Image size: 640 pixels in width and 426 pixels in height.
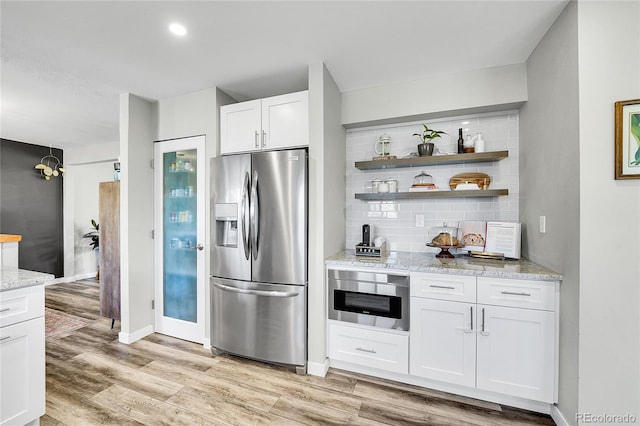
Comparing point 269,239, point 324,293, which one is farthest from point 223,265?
point 324,293

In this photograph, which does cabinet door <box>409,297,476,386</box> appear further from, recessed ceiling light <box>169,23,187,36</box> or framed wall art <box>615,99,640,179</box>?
recessed ceiling light <box>169,23,187,36</box>

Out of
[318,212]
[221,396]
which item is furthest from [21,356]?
[318,212]

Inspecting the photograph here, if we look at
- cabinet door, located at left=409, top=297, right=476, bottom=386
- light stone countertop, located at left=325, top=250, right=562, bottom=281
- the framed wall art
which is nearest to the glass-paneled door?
light stone countertop, located at left=325, top=250, right=562, bottom=281

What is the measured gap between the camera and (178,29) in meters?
1.86

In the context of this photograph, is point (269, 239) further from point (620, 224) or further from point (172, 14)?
point (620, 224)

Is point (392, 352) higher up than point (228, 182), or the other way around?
point (228, 182)

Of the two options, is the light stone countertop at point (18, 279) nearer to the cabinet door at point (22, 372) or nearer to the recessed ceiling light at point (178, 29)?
the cabinet door at point (22, 372)

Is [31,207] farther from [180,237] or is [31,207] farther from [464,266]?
[464,266]

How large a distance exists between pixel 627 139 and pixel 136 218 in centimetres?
400

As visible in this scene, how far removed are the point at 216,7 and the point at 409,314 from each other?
2528mm

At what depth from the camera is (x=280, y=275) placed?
7.60ft

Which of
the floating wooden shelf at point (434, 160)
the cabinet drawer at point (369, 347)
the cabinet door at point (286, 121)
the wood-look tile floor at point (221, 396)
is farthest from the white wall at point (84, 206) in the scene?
the cabinet drawer at point (369, 347)

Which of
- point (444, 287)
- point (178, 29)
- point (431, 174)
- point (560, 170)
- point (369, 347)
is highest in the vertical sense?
point (178, 29)

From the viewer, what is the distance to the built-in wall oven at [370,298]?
2.10 metres
